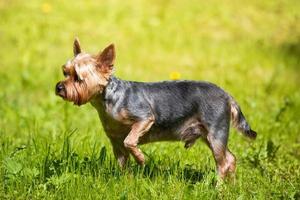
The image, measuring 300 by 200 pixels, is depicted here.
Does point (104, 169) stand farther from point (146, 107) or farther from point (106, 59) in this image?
point (106, 59)

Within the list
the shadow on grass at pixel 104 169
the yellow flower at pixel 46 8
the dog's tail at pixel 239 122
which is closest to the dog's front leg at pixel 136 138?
the shadow on grass at pixel 104 169

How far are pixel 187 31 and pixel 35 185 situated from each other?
8.84m

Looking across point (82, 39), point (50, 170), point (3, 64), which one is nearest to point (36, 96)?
point (3, 64)

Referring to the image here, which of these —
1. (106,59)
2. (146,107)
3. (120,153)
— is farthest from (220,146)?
(106,59)

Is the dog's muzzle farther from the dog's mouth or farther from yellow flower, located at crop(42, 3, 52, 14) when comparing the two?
yellow flower, located at crop(42, 3, 52, 14)

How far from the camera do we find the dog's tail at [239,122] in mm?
6590

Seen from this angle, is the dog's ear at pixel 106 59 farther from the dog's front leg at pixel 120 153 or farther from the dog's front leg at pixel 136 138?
the dog's front leg at pixel 120 153

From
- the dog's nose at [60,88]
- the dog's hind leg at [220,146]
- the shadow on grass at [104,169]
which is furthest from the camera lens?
the dog's hind leg at [220,146]

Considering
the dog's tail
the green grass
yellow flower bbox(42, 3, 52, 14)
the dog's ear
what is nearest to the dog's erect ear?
the dog's ear

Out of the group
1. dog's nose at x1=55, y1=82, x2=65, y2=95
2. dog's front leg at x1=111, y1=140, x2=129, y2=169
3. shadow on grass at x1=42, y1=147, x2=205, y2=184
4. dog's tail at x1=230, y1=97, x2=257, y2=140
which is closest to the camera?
dog's nose at x1=55, y1=82, x2=65, y2=95

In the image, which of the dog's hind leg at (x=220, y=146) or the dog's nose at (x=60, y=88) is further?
the dog's hind leg at (x=220, y=146)

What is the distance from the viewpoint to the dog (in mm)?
6004

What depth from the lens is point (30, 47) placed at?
41.5 feet

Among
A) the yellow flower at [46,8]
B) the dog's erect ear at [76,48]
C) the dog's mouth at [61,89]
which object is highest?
the dog's erect ear at [76,48]
